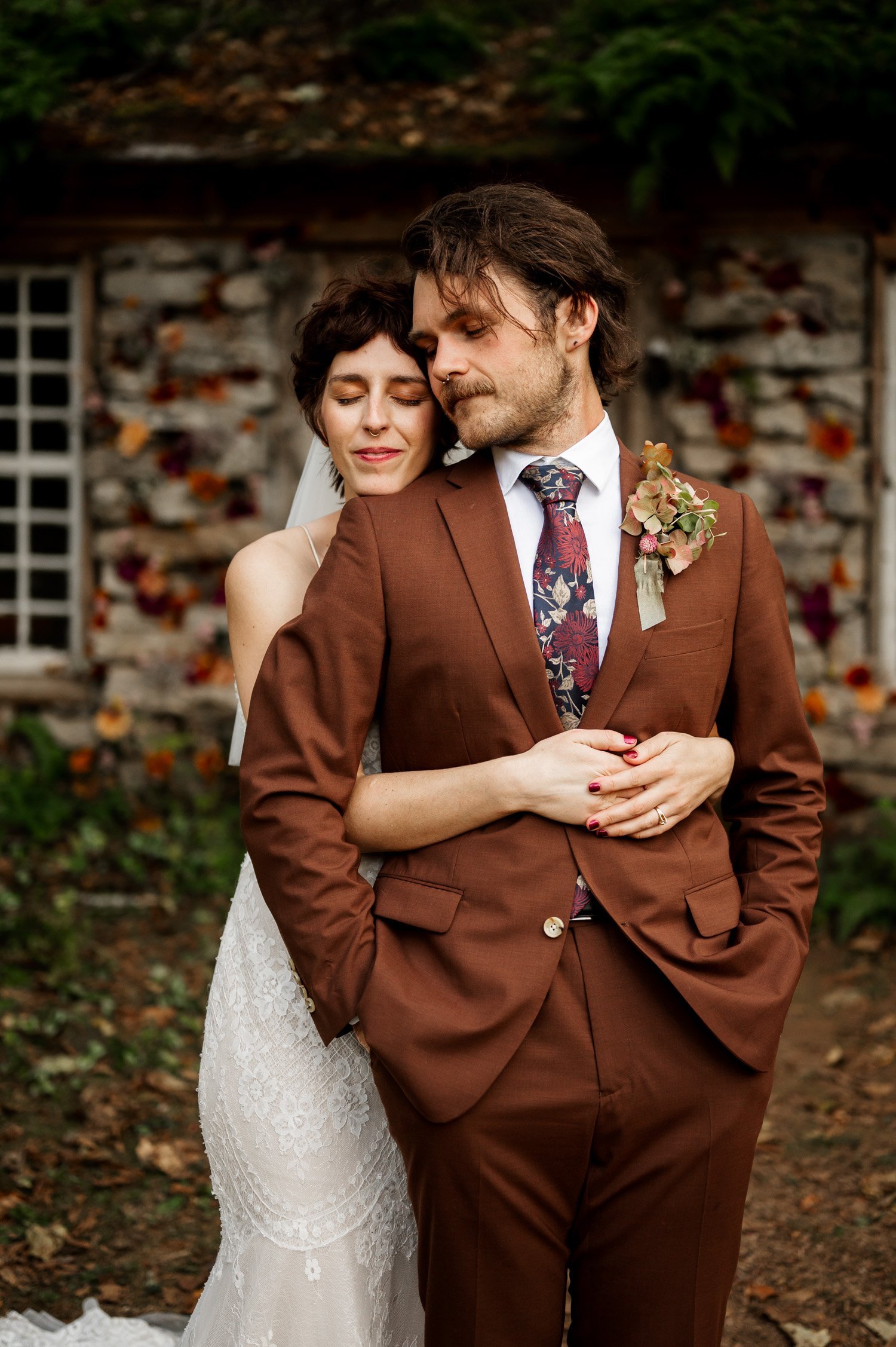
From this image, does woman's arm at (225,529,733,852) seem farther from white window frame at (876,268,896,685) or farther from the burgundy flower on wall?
white window frame at (876,268,896,685)

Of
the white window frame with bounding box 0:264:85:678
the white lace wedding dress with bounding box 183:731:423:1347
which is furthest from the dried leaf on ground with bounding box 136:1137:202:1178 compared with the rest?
the white window frame with bounding box 0:264:85:678

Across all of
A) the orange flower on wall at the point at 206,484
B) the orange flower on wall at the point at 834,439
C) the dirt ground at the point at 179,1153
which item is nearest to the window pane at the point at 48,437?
the orange flower on wall at the point at 206,484

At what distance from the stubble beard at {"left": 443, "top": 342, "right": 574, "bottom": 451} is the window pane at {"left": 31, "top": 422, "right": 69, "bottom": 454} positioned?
16.8ft

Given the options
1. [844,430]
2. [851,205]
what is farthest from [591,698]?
[851,205]

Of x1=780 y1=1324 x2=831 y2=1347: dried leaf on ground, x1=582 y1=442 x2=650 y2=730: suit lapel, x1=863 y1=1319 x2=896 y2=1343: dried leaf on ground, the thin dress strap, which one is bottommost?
x1=780 y1=1324 x2=831 y2=1347: dried leaf on ground

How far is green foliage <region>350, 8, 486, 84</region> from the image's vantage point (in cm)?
636

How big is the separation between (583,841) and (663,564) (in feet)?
1.64

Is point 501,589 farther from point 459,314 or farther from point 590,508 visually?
point 459,314

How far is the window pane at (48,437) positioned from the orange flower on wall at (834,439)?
403 centimetres

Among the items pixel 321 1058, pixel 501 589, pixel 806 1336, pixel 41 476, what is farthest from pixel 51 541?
pixel 806 1336

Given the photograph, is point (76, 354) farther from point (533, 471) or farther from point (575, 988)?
point (575, 988)

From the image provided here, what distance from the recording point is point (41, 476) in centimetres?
673

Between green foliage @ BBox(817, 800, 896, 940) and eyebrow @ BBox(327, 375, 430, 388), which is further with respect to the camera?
green foliage @ BBox(817, 800, 896, 940)

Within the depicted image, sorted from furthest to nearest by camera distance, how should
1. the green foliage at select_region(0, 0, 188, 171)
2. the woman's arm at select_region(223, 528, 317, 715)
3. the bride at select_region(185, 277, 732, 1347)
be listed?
the green foliage at select_region(0, 0, 188, 171), the woman's arm at select_region(223, 528, 317, 715), the bride at select_region(185, 277, 732, 1347)
